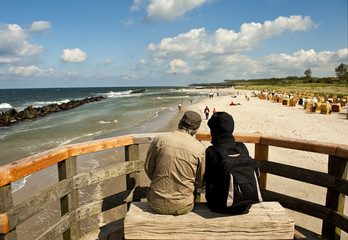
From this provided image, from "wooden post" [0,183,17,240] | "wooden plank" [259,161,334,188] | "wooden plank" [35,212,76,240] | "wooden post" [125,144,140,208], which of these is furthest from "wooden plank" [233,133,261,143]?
"wooden post" [0,183,17,240]

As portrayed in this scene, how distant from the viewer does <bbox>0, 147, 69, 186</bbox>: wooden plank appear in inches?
73.9

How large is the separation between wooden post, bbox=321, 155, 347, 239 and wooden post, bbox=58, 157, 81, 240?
2.80 meters

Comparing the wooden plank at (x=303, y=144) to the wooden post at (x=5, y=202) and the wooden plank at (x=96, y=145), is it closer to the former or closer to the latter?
the wooden plank at (x=96, y=145)

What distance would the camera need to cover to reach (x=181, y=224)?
2107 mm

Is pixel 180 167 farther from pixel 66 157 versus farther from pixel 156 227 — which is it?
pixel 66 157

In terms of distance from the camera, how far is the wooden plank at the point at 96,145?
2.53 m

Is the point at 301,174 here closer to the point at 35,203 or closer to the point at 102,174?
the point at 102,174

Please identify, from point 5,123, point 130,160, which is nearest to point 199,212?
point 130,160

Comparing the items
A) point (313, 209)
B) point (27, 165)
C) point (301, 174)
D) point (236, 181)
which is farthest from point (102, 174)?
point (313, 209)

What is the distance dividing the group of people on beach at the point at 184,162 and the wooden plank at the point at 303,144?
882 mm

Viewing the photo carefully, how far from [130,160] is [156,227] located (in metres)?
1.09

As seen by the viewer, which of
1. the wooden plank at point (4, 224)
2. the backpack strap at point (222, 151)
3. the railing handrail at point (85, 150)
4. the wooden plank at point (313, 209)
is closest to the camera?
the wooden plank at point (4, 224)

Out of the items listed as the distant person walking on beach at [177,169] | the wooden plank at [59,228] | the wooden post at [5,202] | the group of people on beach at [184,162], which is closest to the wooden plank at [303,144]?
the group of people on beach at [184,162]

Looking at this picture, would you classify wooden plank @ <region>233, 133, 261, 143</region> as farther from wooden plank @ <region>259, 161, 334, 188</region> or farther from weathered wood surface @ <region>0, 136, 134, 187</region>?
weathered wood surface @ <region>0, 136, 134, 187</region>
